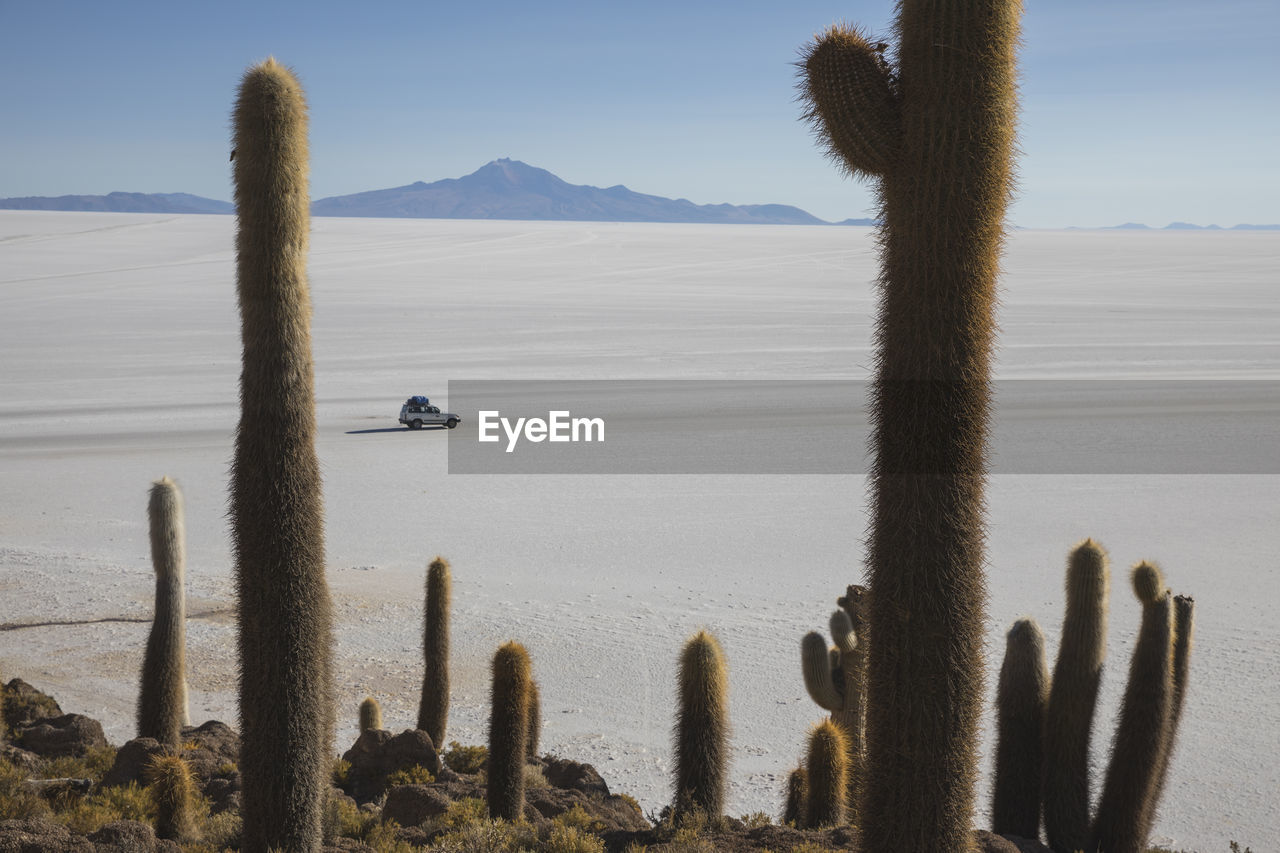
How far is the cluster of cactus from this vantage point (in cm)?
823

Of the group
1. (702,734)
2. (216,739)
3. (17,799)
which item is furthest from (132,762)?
(702,734)

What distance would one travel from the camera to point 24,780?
858 cm

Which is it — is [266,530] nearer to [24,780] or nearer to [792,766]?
[24,780]

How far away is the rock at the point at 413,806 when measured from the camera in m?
8.45

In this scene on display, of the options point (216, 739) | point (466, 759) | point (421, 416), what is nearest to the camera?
point (216, 739)

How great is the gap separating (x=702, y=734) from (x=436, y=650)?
306cm

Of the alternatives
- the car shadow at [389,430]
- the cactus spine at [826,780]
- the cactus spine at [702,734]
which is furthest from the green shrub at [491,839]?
the car shadow at [389,430]

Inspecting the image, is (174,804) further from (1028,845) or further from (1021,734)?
(1021,734)

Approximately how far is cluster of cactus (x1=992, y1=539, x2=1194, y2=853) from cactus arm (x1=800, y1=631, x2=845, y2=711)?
133 centimetres

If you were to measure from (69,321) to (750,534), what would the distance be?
4480 cm

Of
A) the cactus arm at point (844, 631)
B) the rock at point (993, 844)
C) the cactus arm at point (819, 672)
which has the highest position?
the cactus arm at point (844, 631)

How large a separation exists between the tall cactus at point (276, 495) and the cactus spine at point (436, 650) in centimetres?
371

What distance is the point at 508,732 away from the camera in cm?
806

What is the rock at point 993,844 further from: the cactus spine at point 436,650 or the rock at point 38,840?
the rock at point 38,840
